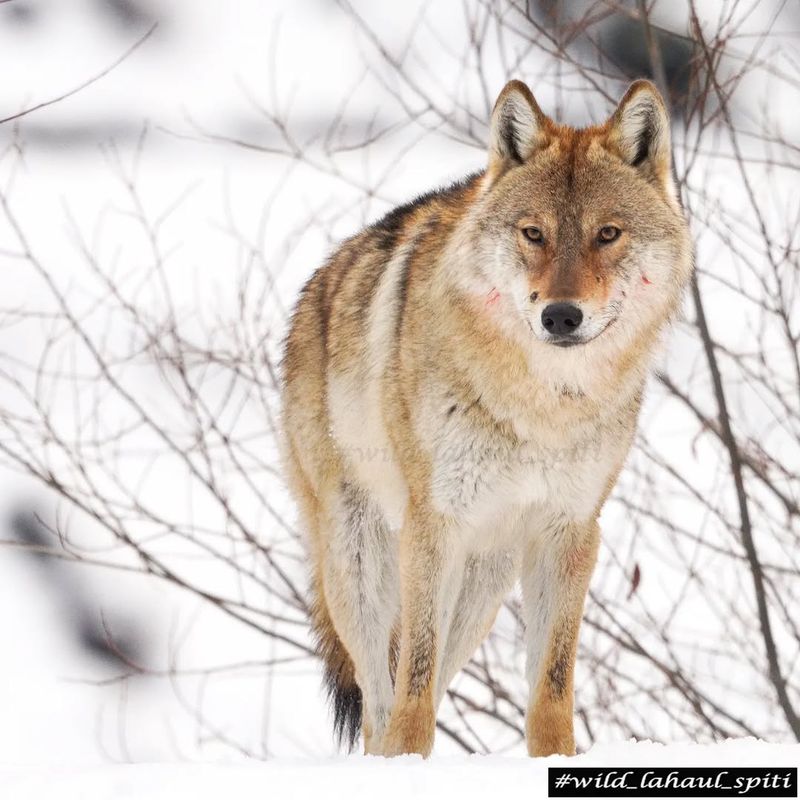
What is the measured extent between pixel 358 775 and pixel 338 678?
6.77 ft

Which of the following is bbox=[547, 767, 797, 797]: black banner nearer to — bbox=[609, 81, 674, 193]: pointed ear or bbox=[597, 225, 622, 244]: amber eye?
bbox=[597, 225, 622, 244]: amber eye

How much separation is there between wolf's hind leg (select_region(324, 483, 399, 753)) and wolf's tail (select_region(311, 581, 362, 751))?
9.0 inches

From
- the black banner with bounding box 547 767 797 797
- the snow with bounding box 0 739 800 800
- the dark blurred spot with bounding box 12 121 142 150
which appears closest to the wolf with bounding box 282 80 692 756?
the snow with bounding box 0 739 800 800

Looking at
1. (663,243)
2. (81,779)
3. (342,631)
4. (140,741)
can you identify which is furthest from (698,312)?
(140,741)

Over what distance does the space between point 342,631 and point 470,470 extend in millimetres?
1130

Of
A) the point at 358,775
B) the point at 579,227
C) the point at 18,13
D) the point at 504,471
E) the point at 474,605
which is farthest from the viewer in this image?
the point at 18,13

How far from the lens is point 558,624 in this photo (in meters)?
4.91

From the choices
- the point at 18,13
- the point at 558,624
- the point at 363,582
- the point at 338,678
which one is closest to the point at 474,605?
the point at 363,582

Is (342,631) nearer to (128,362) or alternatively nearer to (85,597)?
(128,362)

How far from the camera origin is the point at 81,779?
3658mm

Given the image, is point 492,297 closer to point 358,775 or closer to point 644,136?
point 644,136

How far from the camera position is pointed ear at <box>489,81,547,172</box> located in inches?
190

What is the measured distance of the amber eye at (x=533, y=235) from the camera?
15.1 ft

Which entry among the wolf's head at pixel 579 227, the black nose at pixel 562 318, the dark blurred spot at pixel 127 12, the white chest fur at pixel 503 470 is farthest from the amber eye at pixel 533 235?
the dark blurred spot at pixel 127 12
